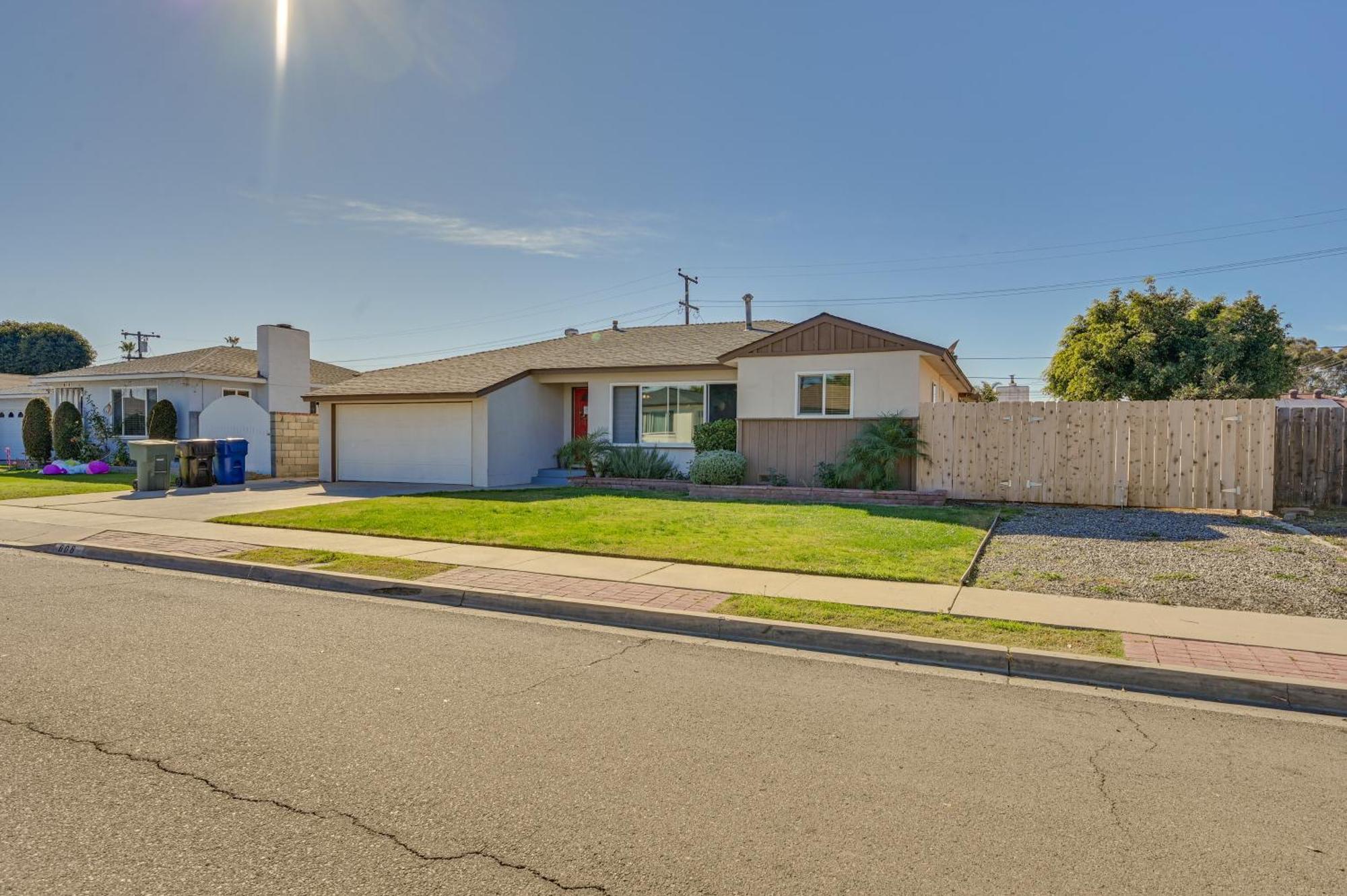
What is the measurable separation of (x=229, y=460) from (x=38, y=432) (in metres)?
14.5

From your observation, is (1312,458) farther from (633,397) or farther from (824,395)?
(633,397)

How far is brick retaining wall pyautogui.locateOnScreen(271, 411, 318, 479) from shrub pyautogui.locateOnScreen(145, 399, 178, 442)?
5.43 metres

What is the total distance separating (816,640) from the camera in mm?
6164

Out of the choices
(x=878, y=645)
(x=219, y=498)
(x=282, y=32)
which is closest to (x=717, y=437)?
(x=219, y=498)

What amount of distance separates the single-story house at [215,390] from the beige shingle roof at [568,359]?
328 cm

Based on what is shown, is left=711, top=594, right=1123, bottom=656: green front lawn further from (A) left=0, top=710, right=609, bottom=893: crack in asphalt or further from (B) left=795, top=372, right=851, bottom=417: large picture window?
(B) left=795, top=372, right=851, bottom=417: large picture window

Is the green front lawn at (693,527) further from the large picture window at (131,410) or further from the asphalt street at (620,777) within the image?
the large picture window at (131,410)

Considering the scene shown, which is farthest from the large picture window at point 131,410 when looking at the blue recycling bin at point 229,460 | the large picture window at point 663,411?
the large picture window at point 663,411

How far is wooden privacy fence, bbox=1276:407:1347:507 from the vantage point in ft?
45.8

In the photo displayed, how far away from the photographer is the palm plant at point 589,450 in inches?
729

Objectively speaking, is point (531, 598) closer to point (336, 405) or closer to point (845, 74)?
point (845, 74)

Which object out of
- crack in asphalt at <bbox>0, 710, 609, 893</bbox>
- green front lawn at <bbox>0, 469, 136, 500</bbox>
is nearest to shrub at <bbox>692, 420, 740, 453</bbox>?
green front lawn at <bbox>0, 469, 136, 500</bbox>

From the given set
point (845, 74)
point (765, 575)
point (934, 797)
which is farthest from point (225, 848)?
point (845, 74)

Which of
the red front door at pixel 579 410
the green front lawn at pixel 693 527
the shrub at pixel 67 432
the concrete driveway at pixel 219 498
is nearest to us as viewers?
the green front lawn at pixel 693 527
